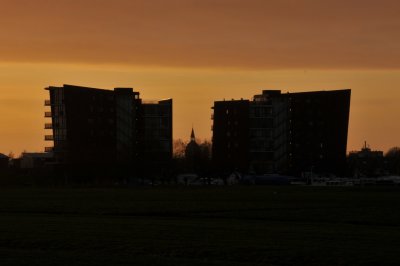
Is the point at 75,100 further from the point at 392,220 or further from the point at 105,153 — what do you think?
the point at 392,220

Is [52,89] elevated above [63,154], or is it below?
above

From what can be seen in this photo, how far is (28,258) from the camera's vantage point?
2969 cm

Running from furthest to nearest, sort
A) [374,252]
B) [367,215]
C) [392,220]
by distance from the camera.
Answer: [367,215] → [392,220] → [374,252]

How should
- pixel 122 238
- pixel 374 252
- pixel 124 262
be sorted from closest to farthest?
1. pixel 124 262
2. pixel 374 252
3. pixel 122 238

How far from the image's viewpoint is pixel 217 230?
42000 millimetres

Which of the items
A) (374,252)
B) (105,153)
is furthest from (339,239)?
(105,153)

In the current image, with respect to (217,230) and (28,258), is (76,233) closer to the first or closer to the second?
(217,230)

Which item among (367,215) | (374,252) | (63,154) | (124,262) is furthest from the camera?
(63,154)

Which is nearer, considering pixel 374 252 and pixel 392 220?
pixel 374 252

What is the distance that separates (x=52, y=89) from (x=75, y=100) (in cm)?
587

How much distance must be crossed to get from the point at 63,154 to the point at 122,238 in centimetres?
15591

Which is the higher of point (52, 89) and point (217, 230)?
point (52, 89)

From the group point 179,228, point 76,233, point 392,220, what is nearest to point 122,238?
A: point 76,233

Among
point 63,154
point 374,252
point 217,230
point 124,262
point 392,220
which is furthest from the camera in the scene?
point 63,154
